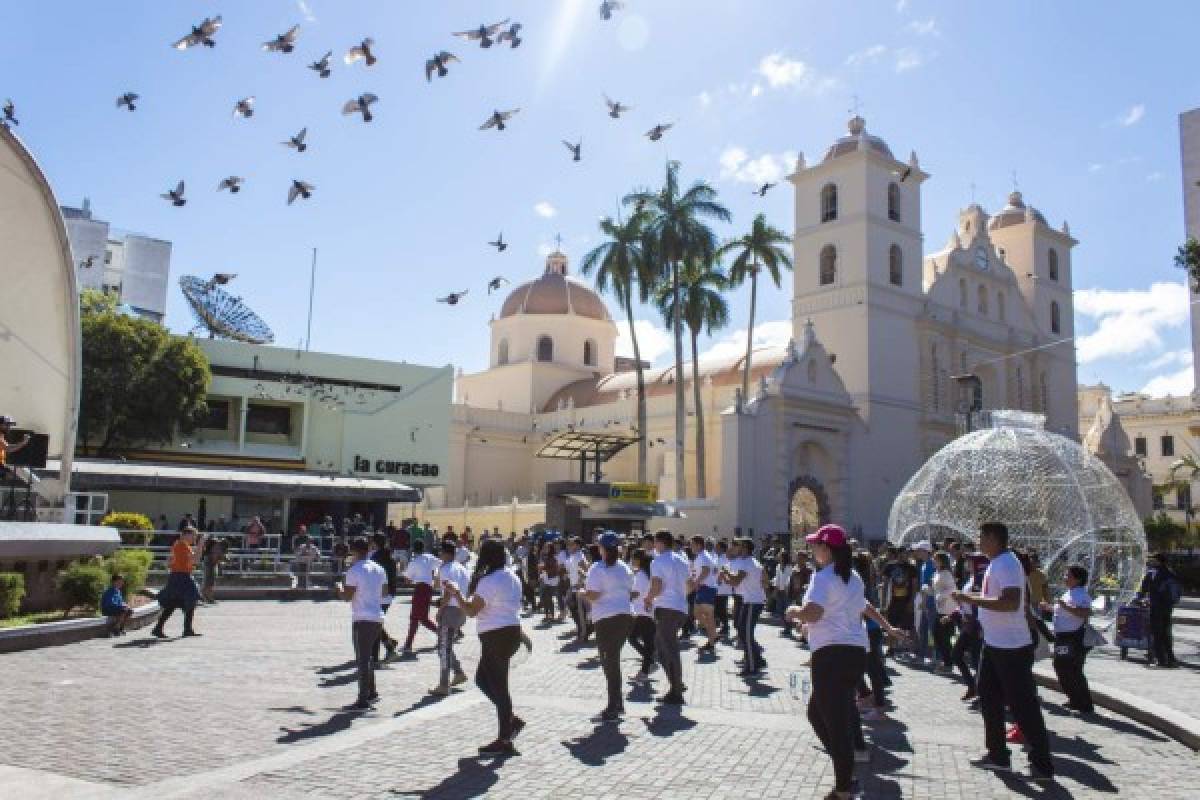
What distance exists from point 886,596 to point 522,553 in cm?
1045

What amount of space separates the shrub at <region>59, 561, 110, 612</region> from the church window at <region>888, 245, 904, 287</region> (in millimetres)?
37292

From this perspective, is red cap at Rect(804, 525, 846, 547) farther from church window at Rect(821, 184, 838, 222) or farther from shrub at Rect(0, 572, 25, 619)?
church window at Rect(821, 184, 838, 222)

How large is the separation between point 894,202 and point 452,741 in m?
41.9

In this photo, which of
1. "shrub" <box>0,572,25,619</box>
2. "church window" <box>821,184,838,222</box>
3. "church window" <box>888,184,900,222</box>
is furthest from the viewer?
"church window" <box>821,184,838,222</box>

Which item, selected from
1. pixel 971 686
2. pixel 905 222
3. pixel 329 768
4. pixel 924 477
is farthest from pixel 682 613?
pixel 905 222

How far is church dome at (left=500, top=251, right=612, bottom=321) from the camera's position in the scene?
5878 centimetres

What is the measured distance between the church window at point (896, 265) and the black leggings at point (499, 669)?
40148 millimetres

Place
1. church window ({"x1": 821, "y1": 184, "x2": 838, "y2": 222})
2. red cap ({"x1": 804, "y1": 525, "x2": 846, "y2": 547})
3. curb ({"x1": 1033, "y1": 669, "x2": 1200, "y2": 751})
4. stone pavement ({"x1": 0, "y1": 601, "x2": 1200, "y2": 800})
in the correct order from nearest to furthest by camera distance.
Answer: red cap ({"x1": 804, "y1": 525, "x2": 846, "y2": 547})
stone pavement ({"x1": 0, "y1": 601, "x2": 1200, "y2": 800})
curb ({"x1": 1033, "y1": 669, "x2": 1200, "y2": 751})
church window ({"x1": 821, "y1": 184, "x2": 838, "y2": 222})

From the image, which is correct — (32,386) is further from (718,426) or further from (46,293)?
(718,426)

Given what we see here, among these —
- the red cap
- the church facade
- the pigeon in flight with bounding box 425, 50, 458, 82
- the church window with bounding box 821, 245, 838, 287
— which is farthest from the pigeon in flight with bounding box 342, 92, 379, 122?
the church window with bounding box 821, 245, 838, 287

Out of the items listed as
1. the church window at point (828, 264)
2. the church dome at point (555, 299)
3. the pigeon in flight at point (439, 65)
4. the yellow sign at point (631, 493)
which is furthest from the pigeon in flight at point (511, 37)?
the church dome at point (555, 299)

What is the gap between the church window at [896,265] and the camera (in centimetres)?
4488

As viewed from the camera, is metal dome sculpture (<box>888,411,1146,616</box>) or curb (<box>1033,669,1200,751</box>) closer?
curb (<box>1033,669,1200,751</box>)

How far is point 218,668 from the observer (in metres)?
11.1
